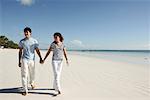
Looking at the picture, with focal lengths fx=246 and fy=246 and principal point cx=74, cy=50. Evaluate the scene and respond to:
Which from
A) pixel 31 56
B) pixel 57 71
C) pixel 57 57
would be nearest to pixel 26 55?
pixel 31 56

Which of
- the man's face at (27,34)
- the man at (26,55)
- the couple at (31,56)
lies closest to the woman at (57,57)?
the couple at (31,56)

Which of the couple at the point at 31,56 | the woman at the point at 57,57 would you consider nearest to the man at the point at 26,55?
the couple at the point at 31,56

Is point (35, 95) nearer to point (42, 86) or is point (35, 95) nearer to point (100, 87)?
point (42, 86)

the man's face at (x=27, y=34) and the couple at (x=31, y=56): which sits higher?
the man's face at (x=27, y=34)

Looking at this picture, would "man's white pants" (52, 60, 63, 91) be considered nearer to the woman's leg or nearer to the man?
the woman's leg

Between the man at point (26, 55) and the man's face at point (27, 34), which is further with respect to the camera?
the man's face at point (27, 34)

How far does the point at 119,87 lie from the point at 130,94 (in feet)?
3.48

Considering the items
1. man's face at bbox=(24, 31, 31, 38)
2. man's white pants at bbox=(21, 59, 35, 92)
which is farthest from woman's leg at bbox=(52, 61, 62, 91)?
man's face at bbox=(24, 31, 31, 38)

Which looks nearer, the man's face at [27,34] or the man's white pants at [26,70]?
the man's white pants at [26,70]

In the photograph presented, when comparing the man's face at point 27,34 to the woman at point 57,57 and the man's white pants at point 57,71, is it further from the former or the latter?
the man's white pants at point 57,71

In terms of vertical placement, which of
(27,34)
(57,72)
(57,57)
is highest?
(27,34)

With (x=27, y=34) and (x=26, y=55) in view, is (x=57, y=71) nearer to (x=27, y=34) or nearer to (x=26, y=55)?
(x=26, y=55)

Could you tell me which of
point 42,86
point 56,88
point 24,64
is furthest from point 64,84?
point 24,64

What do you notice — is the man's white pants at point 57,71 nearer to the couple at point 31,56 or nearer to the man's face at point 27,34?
the couple at point 31,56
